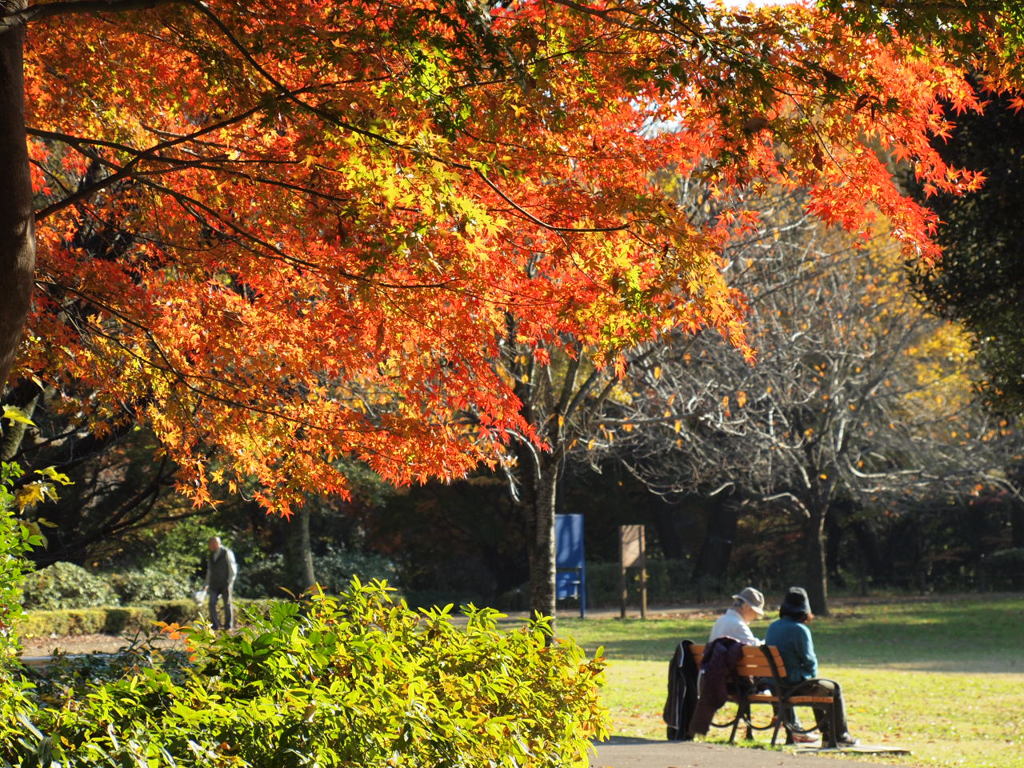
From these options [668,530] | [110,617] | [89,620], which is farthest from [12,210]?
[668,530]

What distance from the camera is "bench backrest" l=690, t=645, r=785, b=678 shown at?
1030 centimetres

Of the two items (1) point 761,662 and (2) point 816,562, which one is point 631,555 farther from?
(1) point 761,662

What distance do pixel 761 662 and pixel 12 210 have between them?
7.56 metres

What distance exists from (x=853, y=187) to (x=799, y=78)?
175cm

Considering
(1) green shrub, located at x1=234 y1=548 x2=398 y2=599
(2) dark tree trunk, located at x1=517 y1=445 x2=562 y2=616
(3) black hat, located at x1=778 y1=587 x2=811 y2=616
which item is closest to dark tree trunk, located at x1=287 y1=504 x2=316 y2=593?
(1) green shrub, located at x1=234 y1=548 x2=398 y2=599

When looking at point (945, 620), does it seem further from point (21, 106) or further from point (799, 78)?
point (21, 106)

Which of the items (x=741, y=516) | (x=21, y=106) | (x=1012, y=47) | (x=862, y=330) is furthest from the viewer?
(x=741, y=516)

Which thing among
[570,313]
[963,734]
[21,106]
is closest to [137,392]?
[570,313]

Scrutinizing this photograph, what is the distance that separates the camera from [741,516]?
4009 centimetres

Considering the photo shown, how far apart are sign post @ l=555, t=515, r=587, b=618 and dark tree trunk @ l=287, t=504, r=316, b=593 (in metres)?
6.02

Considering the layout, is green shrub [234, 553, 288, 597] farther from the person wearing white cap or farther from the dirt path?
the person wearing white cap

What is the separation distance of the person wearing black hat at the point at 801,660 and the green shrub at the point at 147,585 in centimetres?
1898

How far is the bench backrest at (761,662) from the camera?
10305 millimetres

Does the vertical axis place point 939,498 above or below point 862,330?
below
